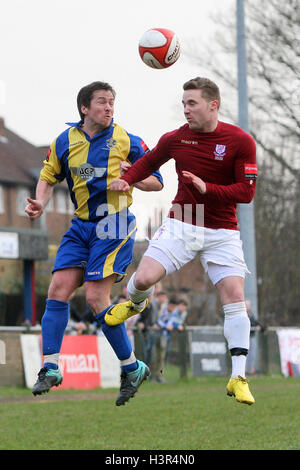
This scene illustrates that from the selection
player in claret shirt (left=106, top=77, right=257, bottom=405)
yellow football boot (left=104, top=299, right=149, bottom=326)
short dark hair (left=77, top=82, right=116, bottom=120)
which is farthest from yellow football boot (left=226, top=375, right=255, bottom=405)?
short dark hair (left=77, top=82, right=116, bottom=120)

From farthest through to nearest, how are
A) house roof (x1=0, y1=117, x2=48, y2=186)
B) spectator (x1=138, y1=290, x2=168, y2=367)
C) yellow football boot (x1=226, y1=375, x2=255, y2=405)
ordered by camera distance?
1. house roof (x1=0, y1=117, x2=48, y2=186)
2. spectator (x1=138, y1=290, x2=168, y2=367)
3. yellow football boot (x1=226, y1=375, x2=255, y2=405)

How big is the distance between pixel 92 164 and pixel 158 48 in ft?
3.48

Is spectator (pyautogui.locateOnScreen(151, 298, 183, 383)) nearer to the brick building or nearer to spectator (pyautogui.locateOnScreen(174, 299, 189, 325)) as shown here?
spectator (pyautogui.locateOnScreen(174, 299, 189, 325))

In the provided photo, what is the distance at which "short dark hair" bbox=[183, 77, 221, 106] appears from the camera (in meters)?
6.90

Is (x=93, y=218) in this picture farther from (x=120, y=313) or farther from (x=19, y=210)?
(x=19, y=210)

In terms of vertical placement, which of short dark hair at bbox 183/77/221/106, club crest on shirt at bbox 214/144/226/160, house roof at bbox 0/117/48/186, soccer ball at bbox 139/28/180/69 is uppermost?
house roof at bbox 0/117/48/186

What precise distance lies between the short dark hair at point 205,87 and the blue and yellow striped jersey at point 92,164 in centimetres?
80

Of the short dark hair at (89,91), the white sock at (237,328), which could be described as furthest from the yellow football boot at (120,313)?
the short dark hair at (89,91)

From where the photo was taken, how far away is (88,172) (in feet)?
24.0

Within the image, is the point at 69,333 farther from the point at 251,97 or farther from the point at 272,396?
the point at 251,97

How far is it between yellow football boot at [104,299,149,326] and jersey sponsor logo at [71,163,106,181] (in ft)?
3.38

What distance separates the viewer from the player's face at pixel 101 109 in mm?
A: 7215
